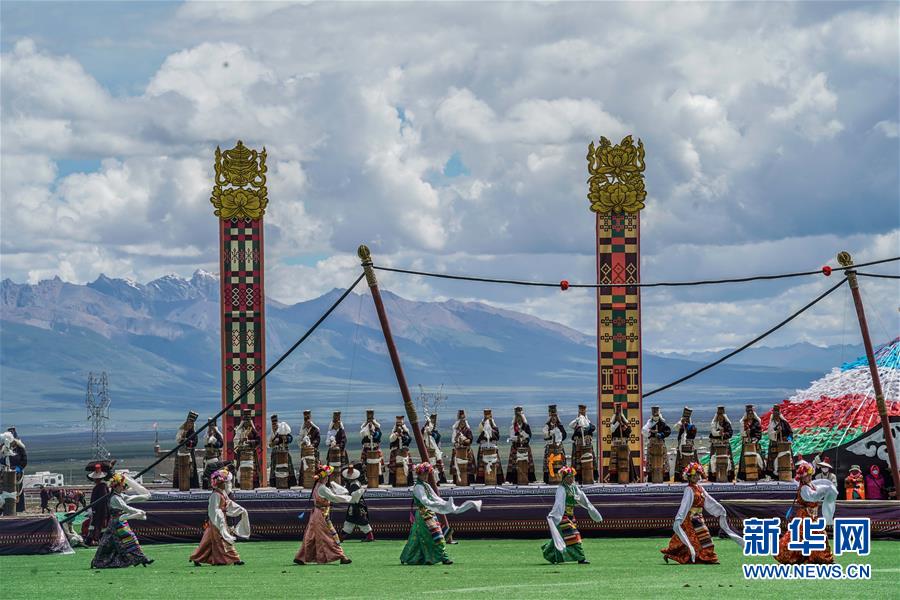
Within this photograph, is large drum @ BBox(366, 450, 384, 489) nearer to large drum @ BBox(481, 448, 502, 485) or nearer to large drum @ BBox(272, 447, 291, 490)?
large drum @ BBox(272, 447, 291, 490)

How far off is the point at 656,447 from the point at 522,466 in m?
2.90

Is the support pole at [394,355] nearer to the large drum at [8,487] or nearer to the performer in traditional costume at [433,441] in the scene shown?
the performer in traditional costume at [433,441]

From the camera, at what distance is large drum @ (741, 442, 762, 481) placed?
36094 millimetres

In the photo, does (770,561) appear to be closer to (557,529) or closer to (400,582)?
(557,529)

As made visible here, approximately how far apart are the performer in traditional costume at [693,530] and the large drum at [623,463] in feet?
29.2

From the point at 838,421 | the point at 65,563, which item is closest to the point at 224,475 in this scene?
the point at 65,563

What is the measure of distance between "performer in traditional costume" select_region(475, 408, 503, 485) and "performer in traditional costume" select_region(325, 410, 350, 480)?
2.93m

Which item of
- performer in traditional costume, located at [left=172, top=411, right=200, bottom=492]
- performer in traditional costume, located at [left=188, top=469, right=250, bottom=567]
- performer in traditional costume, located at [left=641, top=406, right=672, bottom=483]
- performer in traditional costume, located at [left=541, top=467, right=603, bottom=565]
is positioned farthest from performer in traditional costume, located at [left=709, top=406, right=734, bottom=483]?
performer in traditional costume, located at [left=188, top=469, right=250, bottom=567]

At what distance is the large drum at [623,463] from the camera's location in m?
36.9

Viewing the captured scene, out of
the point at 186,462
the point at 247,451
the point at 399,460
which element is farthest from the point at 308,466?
the point at 186,462

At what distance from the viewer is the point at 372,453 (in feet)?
122

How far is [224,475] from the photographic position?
28.9 metres

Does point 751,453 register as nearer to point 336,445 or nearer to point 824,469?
point 824,469

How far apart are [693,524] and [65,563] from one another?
11126mm
